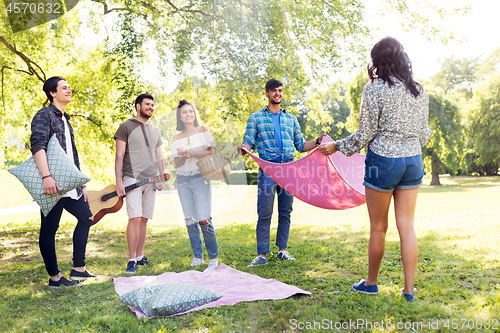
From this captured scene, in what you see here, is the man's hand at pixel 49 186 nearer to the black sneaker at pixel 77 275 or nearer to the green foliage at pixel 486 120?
the black sneaker at pixel 77 275

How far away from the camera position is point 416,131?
104 inches

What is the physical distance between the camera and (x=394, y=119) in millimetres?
2609

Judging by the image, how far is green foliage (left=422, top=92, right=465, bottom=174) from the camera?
69.3 ft

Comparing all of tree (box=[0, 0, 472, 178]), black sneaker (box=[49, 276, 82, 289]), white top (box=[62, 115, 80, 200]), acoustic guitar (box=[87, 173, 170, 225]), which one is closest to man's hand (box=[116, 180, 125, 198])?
acoustic guitar (box=[87, 173, 170, 225])

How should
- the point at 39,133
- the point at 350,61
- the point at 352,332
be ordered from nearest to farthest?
the point at 352,332
the point at 39,133
the point at 350,61

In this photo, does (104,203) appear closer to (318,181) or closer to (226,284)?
(226,284)

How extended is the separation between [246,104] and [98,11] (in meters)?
4.89

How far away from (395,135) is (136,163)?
279cm

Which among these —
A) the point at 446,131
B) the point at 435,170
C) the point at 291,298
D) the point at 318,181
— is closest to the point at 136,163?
the point at 318,181

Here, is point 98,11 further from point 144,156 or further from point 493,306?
point 493,306

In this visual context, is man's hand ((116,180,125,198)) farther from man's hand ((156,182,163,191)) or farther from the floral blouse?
the floral blouse

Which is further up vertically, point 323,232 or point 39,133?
point 39,133

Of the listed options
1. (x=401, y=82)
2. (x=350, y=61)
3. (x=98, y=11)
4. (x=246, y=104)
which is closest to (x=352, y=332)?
(x=401, y=82)

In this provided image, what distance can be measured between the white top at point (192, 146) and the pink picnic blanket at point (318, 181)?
0.62 metres
